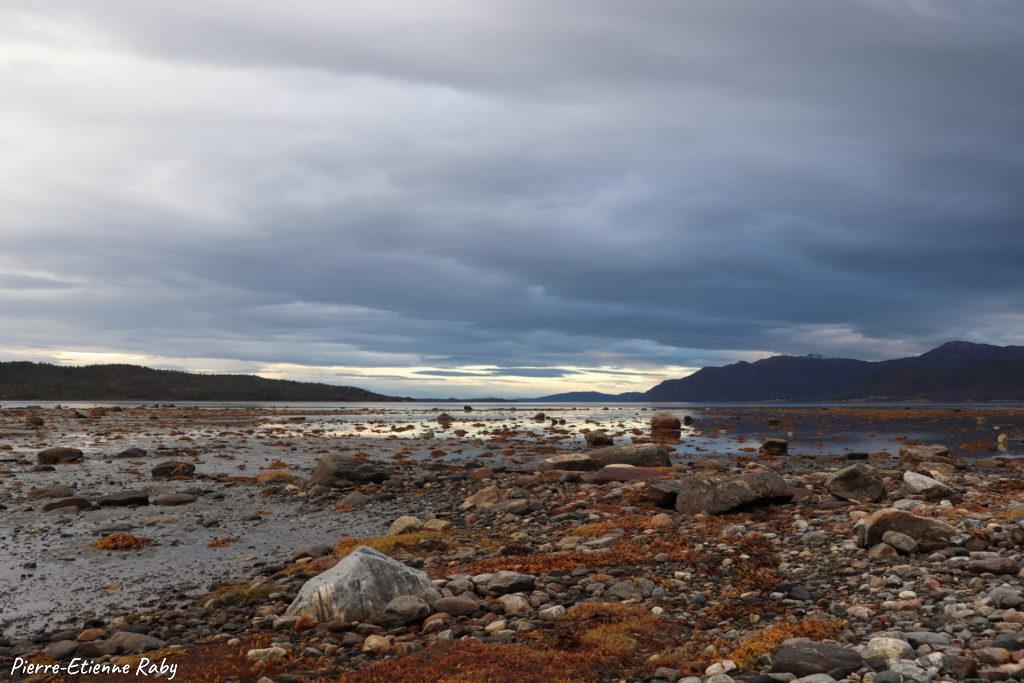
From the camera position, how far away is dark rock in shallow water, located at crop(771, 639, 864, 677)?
673cm

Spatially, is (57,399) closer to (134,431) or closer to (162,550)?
(134,431)

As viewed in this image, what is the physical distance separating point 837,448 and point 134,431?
59670 millimetres

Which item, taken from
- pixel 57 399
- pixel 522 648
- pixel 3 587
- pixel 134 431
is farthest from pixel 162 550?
pixel 57 399

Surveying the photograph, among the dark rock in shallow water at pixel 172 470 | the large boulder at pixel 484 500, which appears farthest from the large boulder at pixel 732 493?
the dark rock in shallow water at pixel 172 470

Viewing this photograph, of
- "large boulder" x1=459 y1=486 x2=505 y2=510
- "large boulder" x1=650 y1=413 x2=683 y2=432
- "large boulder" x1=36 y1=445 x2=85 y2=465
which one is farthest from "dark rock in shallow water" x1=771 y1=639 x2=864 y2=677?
"large boulder" x1=650 y1=413 x2=683 y2=432

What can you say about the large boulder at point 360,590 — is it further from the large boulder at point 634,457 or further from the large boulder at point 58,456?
the large boulder at point 58,456

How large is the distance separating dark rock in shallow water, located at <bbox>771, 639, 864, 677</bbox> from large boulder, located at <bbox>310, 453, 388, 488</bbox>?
2133cm

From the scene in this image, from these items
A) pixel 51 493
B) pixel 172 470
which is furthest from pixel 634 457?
pixel 51 493

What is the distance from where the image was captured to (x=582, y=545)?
14188 mm

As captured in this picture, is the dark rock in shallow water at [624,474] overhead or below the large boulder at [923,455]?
below

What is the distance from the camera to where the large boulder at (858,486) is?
652 inches

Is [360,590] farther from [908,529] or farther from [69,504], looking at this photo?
[69,504]

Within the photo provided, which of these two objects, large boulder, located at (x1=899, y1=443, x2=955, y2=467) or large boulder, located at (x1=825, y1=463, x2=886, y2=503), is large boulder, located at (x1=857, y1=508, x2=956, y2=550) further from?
large boulder, located at (x1=899, y1=443, x2=955, y2=467)

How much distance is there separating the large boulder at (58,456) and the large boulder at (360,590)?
102 feet
